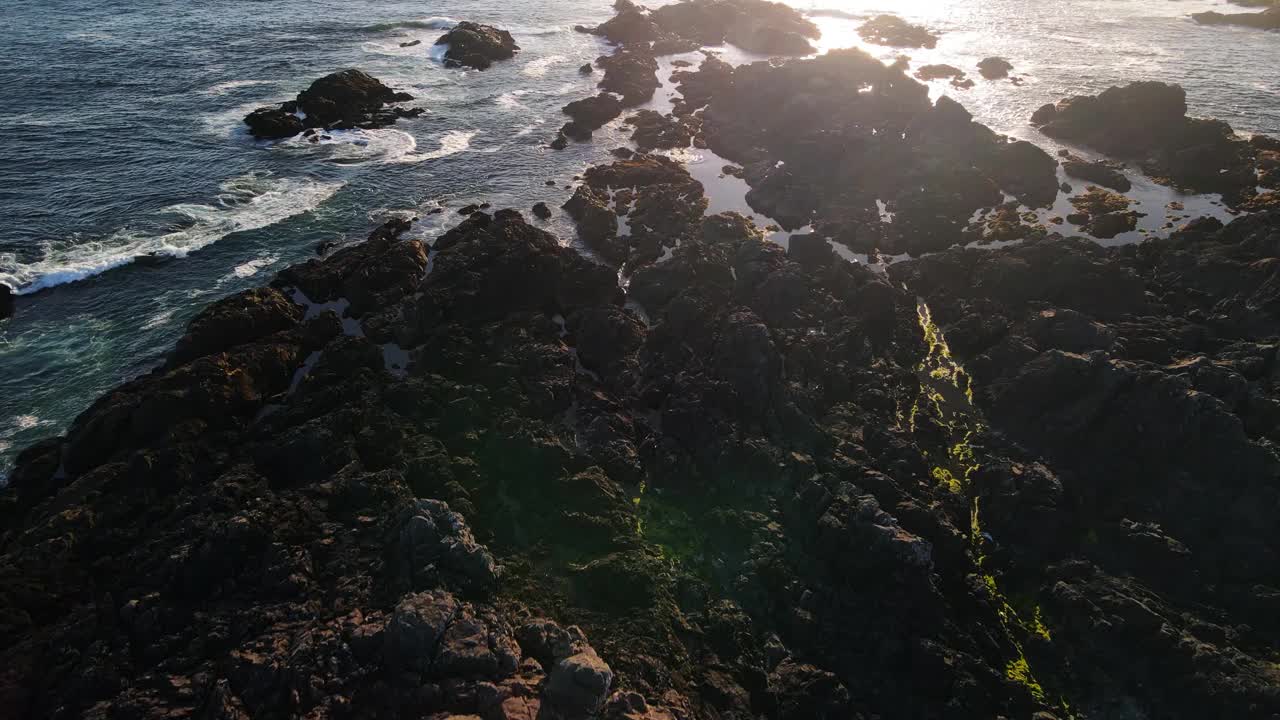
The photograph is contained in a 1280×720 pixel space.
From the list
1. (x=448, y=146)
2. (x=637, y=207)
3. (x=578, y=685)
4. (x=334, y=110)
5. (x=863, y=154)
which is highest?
(x=334, y=110)

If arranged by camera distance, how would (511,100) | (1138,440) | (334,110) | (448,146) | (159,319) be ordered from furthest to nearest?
(511,100), (334,110), (448,146), (159,319), (1138,440)

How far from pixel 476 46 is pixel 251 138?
38.1 metres

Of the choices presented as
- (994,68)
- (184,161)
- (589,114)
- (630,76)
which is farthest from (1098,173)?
(184,161)

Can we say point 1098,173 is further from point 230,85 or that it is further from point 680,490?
point 230,85

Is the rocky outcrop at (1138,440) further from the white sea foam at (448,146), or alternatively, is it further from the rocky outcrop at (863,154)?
the white sea foam at (448,146)

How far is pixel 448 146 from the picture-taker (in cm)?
6531

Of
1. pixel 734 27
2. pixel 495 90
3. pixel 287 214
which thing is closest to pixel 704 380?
pixel 287 214

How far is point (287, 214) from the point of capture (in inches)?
2050

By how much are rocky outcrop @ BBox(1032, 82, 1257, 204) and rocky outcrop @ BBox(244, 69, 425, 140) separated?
7256cm

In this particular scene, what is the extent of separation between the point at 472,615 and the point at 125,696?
36.9 ft

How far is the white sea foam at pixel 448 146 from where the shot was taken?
6253 cm

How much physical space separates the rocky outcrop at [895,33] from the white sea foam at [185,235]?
8570cm

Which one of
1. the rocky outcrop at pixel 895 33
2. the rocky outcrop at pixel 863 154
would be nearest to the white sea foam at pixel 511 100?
the rocky outcrop at pixel 863 154

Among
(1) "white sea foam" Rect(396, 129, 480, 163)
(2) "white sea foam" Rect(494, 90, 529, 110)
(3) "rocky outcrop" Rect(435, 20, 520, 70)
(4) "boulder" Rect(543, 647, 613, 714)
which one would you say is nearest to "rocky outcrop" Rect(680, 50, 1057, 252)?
(2) "white sea foam" Rect(494, 90, 529, 110)
